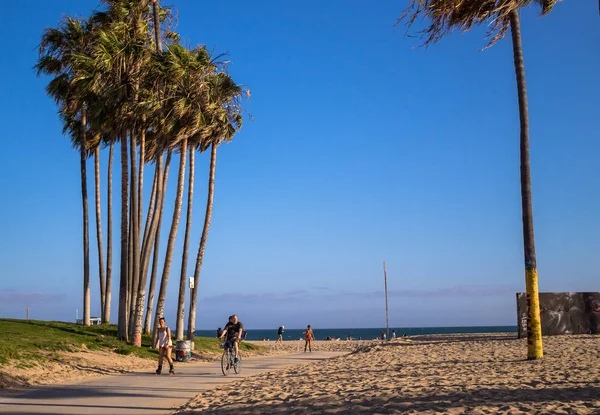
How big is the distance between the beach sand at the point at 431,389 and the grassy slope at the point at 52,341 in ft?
24.8

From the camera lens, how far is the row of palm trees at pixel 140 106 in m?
28.5

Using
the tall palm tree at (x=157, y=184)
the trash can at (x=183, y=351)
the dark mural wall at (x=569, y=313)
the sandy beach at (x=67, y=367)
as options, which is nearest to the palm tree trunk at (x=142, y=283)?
the tall palm tree at (x=157, y=184)

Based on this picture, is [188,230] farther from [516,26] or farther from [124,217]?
[516,26]

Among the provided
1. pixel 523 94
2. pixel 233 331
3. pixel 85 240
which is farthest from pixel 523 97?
pixel 85 240

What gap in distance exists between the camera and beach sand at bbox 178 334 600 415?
11.0 metres

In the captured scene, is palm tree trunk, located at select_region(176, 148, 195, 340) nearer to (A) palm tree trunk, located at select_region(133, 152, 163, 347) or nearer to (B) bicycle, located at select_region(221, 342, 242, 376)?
(A) palm tree trunk, located at select_region(133, 152, 163, 347)

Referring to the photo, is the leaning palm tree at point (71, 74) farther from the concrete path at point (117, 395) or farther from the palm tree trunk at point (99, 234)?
the concrete path at point (117, 395)

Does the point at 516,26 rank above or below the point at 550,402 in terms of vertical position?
above

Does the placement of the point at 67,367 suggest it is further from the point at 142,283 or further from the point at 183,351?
the point at 142,283

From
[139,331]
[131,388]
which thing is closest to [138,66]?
[139,331]

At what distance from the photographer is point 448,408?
10.8m

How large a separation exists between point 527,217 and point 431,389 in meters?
7.24

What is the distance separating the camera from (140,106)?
93.5 ft

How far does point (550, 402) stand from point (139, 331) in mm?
20666
